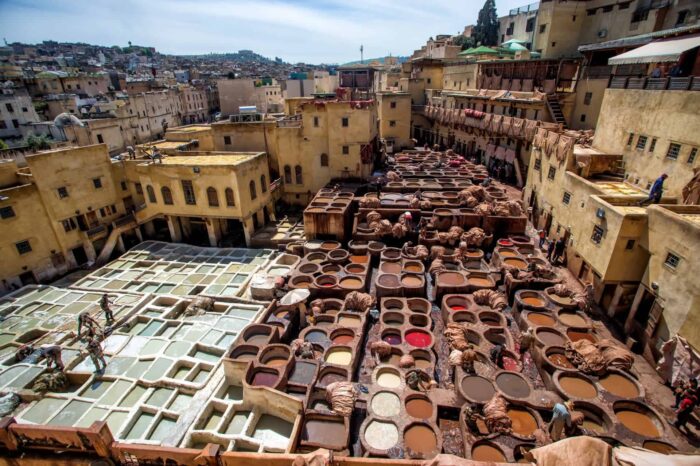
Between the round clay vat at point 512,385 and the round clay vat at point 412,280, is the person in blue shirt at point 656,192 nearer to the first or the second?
the round clay vat at point 512,385

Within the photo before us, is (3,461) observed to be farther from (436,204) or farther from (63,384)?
(436,204)

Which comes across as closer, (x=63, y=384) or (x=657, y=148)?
(x=63, y=384)

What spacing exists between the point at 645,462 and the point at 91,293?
28377 millimetres

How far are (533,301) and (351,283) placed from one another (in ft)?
34.2

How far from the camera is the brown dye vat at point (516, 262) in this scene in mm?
22603

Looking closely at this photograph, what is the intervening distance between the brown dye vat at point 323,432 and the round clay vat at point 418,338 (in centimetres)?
546

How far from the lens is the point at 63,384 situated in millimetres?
16953

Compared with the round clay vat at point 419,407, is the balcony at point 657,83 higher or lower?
higher

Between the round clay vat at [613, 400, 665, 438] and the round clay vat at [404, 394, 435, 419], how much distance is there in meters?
6.79

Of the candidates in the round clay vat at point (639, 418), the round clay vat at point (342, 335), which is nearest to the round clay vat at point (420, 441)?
the round clay vat at point (342, 335)

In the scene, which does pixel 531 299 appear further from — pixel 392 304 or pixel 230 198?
pixel 230 198

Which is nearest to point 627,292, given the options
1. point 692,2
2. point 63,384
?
point 692,2

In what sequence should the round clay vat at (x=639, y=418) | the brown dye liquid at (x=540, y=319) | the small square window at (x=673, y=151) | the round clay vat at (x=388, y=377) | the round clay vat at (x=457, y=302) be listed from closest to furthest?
the round clay vat at (x=639, y=418) < the round clay vat at (x=388, y=377) < the small square window at (x=673, y=151) < the brown dye liquid at (x=540, y=319) < the round clay vat at (x=457, y=302)

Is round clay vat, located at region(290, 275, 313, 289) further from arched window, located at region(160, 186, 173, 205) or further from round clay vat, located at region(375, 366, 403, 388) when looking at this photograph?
arched window, located at region(160, 186, 173, 205)
